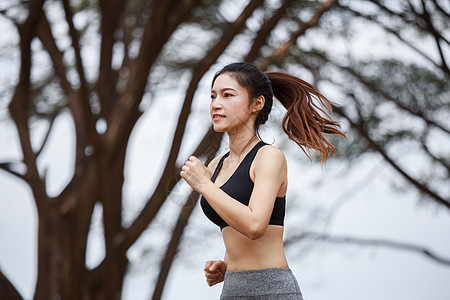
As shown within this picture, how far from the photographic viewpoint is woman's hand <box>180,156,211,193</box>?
1.34 meters

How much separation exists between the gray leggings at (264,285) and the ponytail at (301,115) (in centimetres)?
32

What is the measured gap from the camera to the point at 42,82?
621 centimetres

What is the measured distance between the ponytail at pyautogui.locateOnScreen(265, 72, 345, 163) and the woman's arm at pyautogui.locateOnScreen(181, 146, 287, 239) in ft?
0.54

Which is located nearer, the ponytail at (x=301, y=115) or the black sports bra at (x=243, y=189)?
the black sports bra at (x=243, y=189)

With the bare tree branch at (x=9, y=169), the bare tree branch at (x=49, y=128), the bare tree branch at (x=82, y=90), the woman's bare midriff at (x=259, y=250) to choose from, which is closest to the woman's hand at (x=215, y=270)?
the woman's bare midriff at (x=259, y=250)

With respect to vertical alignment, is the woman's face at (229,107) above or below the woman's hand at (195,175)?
above

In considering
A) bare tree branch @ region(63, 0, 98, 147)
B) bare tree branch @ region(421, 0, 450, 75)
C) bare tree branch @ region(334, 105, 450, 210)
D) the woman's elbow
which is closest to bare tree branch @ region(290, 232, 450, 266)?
bare tree branch @ region(334, 105, 450, 210)

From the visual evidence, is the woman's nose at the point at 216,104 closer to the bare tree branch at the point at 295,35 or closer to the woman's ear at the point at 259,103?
the woman's ear at the point at 259,103

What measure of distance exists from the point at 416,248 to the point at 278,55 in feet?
7.29

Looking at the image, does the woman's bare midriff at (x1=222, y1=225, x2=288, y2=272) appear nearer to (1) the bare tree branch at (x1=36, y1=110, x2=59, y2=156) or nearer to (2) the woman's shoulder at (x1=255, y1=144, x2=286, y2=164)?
(2) the woman's shoulder at (x1=255, y1=144, x2=286, y2=164)

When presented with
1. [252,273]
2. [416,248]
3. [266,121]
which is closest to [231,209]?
[252,273]

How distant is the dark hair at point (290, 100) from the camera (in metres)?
1.53

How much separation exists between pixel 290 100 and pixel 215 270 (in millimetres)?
500

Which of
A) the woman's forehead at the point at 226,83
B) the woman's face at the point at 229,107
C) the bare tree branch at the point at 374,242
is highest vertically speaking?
the woman's forehead at the point at 226,83
